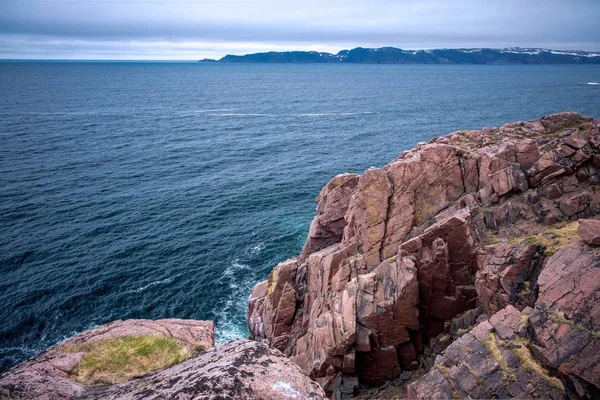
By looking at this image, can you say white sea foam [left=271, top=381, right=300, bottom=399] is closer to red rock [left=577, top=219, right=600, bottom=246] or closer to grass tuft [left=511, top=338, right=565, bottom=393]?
grass tuft [left=511, top=338, right=565, bottom=393]

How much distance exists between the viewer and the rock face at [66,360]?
12891 millimetres

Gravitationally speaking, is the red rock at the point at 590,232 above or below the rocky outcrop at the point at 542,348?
above

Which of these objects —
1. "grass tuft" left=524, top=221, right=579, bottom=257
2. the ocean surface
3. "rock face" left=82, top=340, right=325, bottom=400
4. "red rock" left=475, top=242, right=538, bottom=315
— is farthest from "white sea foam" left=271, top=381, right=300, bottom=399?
the ocean surface

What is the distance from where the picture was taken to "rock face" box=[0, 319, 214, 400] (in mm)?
12891

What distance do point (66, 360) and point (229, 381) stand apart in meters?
7.31

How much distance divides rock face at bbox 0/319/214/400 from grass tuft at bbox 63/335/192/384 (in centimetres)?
37

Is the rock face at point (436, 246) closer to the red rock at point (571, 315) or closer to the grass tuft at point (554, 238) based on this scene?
the grass tuft at point (554, 238)

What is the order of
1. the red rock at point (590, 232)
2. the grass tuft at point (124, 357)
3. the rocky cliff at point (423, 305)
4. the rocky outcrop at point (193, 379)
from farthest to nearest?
the red rock at point (590, 232) → the grass tuft at point (124, 357) → the rocky cliff at point (423, 305) → the rocky outcrop at point (193, 379)

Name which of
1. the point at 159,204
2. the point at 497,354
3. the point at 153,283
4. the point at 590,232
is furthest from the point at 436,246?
the point at 159,204

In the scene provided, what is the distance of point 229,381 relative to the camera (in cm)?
1266

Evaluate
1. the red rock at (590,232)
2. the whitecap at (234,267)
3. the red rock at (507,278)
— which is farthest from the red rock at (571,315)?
the whitecap at (234,267)

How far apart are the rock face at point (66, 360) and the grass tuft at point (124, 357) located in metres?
0.37

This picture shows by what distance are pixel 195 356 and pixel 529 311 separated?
19946mm

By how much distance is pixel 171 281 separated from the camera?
6128 cm
